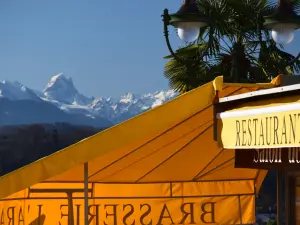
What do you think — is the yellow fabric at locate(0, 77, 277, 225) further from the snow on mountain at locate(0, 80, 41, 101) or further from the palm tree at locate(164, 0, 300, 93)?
the snow on mountain at locate(0, 80, 41, 101)

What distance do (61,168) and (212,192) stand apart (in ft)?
13.9

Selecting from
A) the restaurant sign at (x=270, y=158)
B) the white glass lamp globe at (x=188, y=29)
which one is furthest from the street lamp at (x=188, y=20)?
the restaurant sign at (x=270, y=158)

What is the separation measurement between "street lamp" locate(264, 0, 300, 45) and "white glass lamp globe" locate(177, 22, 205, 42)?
0.97 m

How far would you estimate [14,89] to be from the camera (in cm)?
18238

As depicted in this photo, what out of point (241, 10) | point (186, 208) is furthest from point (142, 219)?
point (241, 10)

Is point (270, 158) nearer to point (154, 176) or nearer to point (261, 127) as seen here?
point (261, 127)

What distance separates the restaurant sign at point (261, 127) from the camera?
13.6 ft

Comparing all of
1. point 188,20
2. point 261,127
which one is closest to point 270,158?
point 261,127

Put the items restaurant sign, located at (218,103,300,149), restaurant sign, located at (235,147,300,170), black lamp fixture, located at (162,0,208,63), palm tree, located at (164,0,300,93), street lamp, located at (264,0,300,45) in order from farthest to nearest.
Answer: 1. palm tree, located at (164,0,300,93)
2. street lamp, located at (264,0,300,45)
3. black lamp fixture, located at (162,0,208,63)
4. restaurant sign, located at (235,147,300,170)
5. restaurant sign, located at (218,103,300,149)

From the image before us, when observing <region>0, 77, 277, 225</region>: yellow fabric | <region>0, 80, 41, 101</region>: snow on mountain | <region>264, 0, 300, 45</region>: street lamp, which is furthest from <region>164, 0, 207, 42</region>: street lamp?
<region>0, 80, 41, 101</region>: snow on mountain

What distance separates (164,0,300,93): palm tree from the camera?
1403 cm

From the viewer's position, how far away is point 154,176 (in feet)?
27.3

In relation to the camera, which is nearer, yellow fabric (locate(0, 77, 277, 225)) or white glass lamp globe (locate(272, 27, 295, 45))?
yellow fabric (locate(0, 77, 277, 225))

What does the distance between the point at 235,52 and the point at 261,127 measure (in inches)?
371
